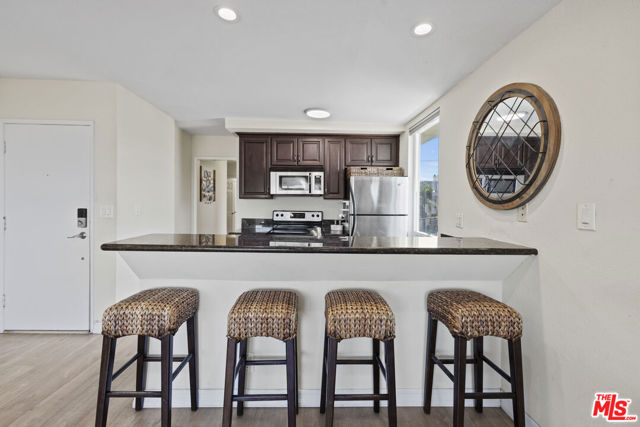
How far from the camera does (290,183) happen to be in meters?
4.04

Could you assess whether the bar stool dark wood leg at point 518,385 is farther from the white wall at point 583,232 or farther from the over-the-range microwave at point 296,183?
the over-the-range microwave at point 296,183

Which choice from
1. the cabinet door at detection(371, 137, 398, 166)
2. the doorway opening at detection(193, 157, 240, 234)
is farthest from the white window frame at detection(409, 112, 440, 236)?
the doorway opening at detection(193, 157, 240, 234)

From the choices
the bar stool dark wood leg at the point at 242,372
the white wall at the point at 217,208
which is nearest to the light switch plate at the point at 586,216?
the bar stool dark wood leg at the point at 242,372

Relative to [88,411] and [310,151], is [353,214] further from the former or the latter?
[88,411]

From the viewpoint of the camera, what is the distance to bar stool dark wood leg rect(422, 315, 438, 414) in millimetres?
1756

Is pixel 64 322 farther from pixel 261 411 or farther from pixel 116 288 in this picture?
pixel 261 411

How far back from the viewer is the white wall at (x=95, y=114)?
277 centimetres

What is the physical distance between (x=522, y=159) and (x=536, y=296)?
0.75 meters

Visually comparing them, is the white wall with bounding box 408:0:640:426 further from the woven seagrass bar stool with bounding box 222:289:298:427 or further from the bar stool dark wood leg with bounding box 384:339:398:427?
the woven seagrass bar stool with bounding box 222:289:298:427

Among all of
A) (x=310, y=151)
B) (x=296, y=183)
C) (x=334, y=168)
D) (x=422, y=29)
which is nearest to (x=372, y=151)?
(x=334, y=168)

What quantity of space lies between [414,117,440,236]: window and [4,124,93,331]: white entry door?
10.9 feet

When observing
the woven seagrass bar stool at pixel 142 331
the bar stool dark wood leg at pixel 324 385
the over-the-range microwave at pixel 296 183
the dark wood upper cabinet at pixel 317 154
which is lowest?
the bar stool dark wood leg at pixel 324 385

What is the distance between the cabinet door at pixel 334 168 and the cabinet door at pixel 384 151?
43 cm

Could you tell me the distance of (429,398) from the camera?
1.78m
